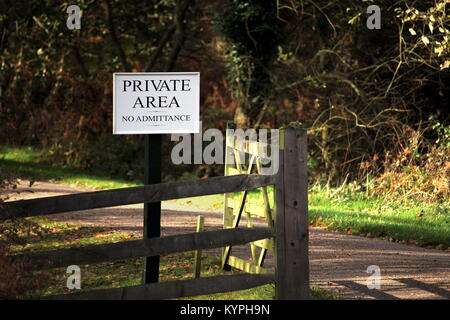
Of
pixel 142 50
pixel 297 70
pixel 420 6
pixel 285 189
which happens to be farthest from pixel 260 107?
pixel 285 189

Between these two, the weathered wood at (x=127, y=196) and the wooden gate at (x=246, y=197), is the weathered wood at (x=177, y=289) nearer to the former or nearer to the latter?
the wooden gate at (x=246, y=197)

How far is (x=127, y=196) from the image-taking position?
21.2 feet

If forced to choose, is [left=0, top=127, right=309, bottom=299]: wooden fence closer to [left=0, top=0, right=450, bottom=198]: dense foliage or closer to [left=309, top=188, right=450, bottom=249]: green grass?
[left=309, top=188, right=450, bottom=249]: green grass

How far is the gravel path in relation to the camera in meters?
7.67

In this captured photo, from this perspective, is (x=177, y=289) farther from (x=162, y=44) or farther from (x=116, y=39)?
(x=116, y=39)

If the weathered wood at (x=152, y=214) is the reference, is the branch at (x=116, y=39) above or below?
above

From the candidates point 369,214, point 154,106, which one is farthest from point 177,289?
point 369,214

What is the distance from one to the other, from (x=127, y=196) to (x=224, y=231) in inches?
33.9

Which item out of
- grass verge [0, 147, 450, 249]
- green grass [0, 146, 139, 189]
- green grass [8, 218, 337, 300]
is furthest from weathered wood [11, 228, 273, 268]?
green grass [0, 146, 139, 189]

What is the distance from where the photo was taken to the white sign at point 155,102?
7398mm

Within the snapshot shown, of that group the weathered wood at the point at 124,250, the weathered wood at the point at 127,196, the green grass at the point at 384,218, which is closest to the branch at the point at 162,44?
the green grass at the point at 384,218

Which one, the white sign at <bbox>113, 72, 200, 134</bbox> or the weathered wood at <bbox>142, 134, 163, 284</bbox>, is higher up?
the white sign at <bbox>113, 72, 200, 134</bbox>

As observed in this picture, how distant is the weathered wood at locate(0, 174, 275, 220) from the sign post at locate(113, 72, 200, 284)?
0.91 metres
